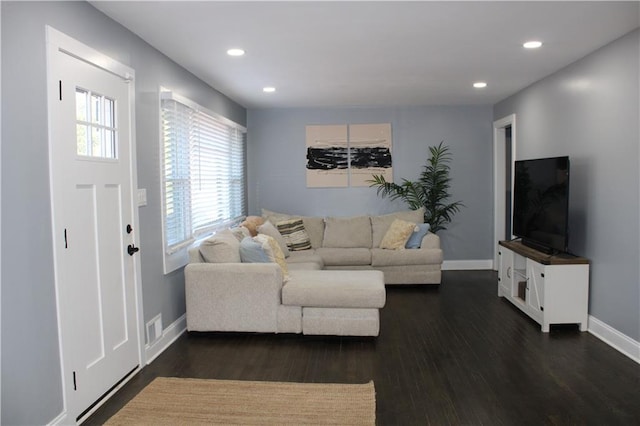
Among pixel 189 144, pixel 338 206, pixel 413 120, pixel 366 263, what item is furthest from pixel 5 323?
pixel 413 120

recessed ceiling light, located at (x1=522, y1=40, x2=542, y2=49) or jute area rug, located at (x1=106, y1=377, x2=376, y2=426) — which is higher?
recessed ceiling light, located at (x1=522, y1=40, x2=542, y2=49)

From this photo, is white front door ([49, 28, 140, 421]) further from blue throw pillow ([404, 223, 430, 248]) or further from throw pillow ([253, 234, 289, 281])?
blue throw pillow ([404, 223, 430, 248])

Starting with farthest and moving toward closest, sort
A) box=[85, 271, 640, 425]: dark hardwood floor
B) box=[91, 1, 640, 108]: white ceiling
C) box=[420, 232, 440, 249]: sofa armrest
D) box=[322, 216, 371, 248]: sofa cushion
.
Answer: box=[322, 216, 371, 248]: sofa cushion, box=[420, 232, 440, 249]: sofa armrest, box=[91, 1, 640, 108]: white ceiling, box=[85, 271, 640, 425]: dark hardwood floor

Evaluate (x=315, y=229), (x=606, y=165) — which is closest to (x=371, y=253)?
(x=315, y=229)

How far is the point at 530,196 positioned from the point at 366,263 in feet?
6.96

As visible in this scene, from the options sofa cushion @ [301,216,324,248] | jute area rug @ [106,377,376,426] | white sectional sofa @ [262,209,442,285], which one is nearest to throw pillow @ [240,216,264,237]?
white sectional sofa @ [262,209,442,285]

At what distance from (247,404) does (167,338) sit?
1394 millimetres

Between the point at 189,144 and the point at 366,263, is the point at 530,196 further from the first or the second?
the point at 189,144

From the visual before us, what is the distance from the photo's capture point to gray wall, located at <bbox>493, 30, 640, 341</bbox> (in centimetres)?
366

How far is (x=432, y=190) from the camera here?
691cm

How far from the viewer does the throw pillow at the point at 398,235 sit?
20.2 feet

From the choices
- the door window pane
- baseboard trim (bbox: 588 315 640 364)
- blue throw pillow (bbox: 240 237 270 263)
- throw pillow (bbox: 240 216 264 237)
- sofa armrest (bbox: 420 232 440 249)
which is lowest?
baseboard trim (bbox: 588 315 640 364)

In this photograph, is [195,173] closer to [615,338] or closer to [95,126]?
[95,126]

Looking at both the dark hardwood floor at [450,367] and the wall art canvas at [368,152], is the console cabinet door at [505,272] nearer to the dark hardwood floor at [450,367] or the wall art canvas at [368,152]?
the dark hardwood floor at [450,367]
